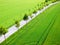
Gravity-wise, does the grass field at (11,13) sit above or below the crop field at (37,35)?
above

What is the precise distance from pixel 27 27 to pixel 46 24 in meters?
4.44

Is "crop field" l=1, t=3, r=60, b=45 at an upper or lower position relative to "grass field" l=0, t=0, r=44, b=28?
lower

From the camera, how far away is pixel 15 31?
31.9m

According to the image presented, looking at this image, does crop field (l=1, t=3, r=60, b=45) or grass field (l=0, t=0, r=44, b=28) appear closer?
crop field (l=1, t=3, r=60, b=45)

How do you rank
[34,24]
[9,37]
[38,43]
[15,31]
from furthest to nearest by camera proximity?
[34,24], [15,31], [9,37], [38,43]

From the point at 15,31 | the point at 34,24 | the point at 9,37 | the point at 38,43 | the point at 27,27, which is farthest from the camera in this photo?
the point at 34,24

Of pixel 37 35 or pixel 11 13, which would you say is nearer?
pixel 37 35

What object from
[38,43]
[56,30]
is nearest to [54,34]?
[56,30]

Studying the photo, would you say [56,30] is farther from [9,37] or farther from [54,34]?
[9,37]

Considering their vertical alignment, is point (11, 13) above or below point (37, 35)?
above

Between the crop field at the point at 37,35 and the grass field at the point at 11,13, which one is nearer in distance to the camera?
the crop field at the point at 37,35

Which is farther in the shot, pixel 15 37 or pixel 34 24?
pixel 34 24

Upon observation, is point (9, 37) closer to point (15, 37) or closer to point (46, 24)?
point (15, 37)

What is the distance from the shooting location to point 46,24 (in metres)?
37.8
